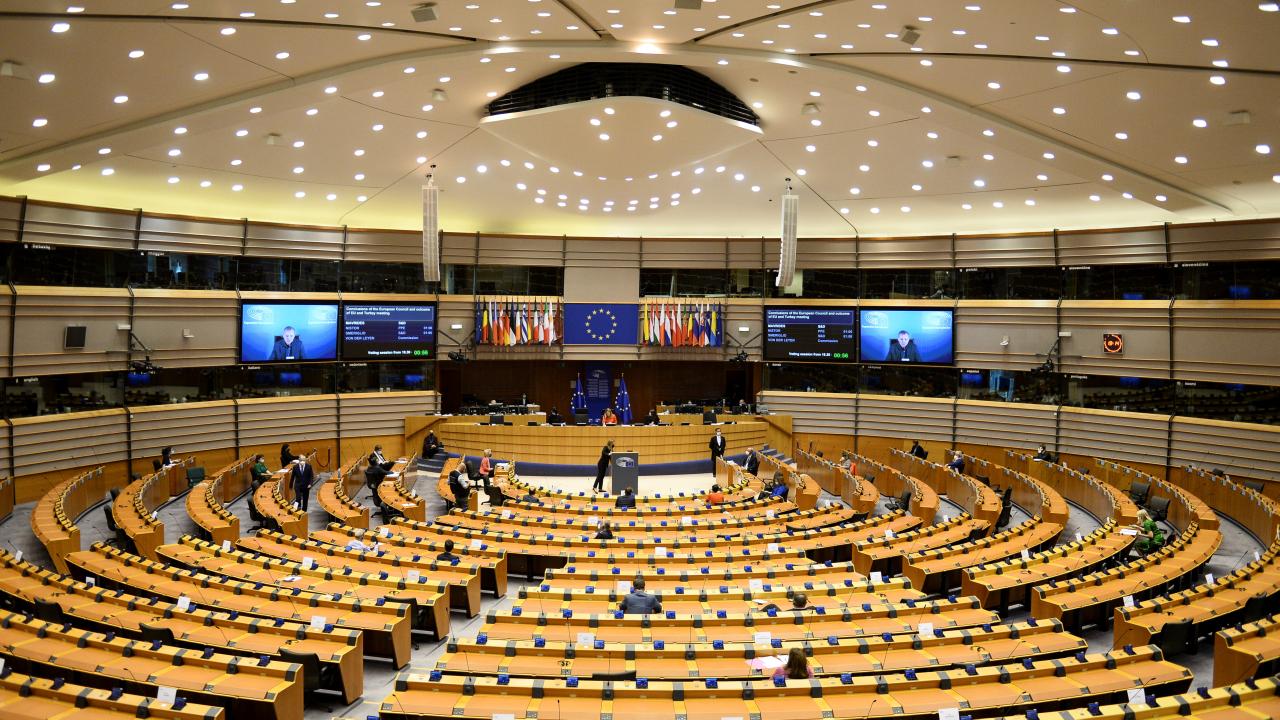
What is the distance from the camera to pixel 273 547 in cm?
1291

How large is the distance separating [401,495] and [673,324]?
11954mm

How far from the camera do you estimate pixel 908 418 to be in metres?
26.2

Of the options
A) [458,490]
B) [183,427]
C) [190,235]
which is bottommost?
[458,490]

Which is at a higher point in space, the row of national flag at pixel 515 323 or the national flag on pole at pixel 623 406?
the row of national flag at pixel 515 323

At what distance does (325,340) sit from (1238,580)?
21819mm

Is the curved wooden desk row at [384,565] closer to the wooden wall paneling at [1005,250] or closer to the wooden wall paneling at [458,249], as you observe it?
the wooden wall paneling at [458,249]

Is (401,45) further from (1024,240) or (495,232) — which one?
(1024,240)

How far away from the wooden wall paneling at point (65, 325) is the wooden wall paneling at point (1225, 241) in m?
26.5

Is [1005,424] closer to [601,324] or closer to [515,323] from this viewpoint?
[601,324]

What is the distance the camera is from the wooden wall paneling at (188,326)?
21.5 metres

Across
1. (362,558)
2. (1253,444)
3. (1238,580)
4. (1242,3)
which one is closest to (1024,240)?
(1253,444)

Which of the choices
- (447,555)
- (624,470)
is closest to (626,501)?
(624,470)

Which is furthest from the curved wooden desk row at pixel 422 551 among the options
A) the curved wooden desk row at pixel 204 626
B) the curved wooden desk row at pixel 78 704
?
the curved wooden desk row at pixel 78 704

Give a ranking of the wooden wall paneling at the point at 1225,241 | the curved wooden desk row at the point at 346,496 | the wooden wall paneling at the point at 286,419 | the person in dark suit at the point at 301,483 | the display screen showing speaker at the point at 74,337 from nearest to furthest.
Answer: the curved wooden desk row at the point at 346,496, the person in dark suit at the point at 301,483, the display screen showing speaker at the point at 74,337, the wooden wall paneling at the point at 1225,241, the wooden wall paneling at the point at 286,419
